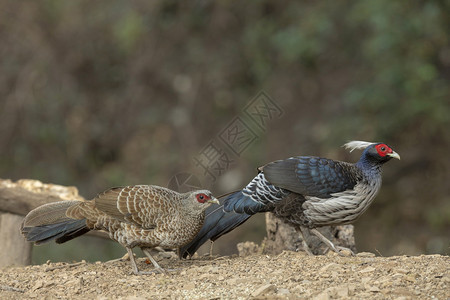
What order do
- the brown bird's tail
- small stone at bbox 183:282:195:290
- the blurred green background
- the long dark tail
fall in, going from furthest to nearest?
the blurred green background, the long dark tail, the brown bird's tail, small stone at bbox 183:282:195:290

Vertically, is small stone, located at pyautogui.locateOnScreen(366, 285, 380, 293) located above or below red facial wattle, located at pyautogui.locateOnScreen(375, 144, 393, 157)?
below

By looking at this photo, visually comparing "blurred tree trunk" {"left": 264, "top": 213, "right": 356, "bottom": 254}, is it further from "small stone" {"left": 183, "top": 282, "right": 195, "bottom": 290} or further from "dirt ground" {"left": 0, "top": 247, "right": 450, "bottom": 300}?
"small stone" {"left": 183, "top": 282, "right": 195, "bottom": 290}

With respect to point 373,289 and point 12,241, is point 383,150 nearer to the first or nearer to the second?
point 373,289

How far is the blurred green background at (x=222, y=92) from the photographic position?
28.4 feet

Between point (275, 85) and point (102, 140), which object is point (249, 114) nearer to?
point (275, 85)

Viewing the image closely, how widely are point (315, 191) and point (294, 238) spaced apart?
77 centimetres

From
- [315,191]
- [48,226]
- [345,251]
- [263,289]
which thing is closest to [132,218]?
[48,226]

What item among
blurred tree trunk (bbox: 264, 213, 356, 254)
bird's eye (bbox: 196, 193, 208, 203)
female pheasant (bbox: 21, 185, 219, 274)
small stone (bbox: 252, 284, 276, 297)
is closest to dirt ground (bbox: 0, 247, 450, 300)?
small stone (bbox: 252, 284, 276, 297)

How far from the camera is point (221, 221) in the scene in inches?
218

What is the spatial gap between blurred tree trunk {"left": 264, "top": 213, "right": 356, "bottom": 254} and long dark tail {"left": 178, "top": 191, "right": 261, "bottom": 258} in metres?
0.47

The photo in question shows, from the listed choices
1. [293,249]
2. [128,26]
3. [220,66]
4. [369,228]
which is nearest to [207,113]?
[220,66]

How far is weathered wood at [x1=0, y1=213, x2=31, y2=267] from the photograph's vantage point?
19.2 feet

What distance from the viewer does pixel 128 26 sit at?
36.7ft

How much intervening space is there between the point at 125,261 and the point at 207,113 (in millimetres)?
5922
